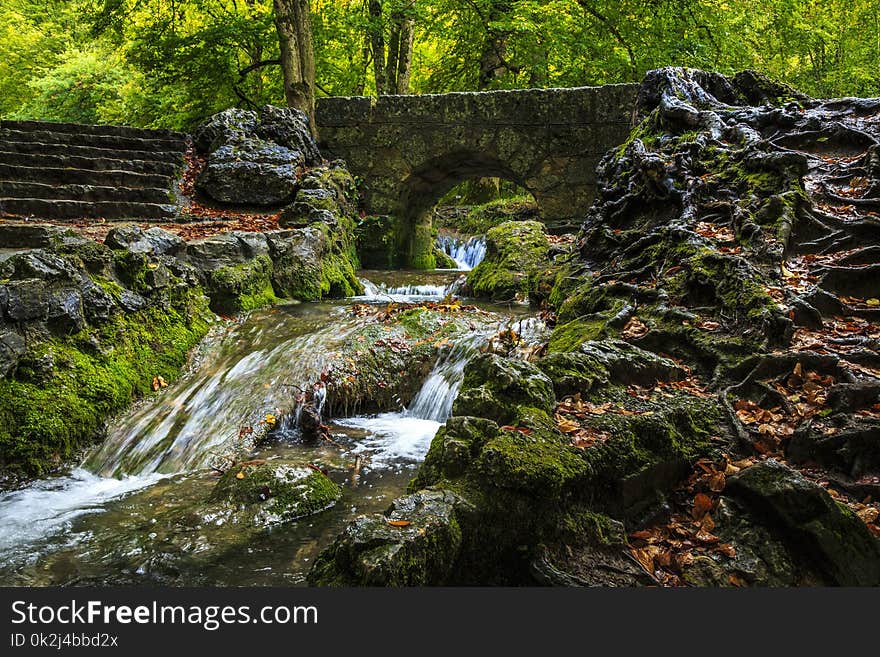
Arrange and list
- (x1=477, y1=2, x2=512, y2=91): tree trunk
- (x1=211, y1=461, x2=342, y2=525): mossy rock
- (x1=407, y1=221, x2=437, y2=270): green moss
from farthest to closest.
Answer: (x1=477, y1=2, x2=512, y2=91): tree trunk, (x1=407, y1=221, x2=437, y2=270): green moss, (x1=211, y1=461, x2=342, y2=525): mossy rock

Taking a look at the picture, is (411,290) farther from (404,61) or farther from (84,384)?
(404,61)

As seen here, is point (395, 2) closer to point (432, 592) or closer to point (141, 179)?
point (141, 179)

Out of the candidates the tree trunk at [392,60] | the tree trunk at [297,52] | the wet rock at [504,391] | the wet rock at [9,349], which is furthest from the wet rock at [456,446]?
the tree trunk at [392,60]

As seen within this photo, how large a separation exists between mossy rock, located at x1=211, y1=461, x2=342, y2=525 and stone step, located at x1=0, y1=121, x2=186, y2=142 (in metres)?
10.7

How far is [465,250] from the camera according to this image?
16.6 m

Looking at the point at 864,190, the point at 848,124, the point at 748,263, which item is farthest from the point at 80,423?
the point at 848,124

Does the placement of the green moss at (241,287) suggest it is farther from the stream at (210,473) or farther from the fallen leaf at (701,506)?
the fallen leaf at (701,506)

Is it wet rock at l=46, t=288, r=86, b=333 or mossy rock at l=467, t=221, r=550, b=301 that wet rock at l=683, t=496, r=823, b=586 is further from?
mossy rock at l=467, t=221, r=550, b=301

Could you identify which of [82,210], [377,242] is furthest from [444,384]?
[377,242]

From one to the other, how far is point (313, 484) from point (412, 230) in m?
11.0

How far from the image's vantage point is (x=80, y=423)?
5000 millimetres

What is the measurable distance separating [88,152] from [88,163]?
641 mm

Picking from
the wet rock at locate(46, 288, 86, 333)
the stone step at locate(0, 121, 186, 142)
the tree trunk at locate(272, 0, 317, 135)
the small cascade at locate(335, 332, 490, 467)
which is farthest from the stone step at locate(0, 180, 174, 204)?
the small cascade at locate(335, 332, 490, 467)

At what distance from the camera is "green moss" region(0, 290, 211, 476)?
15.1 ft
